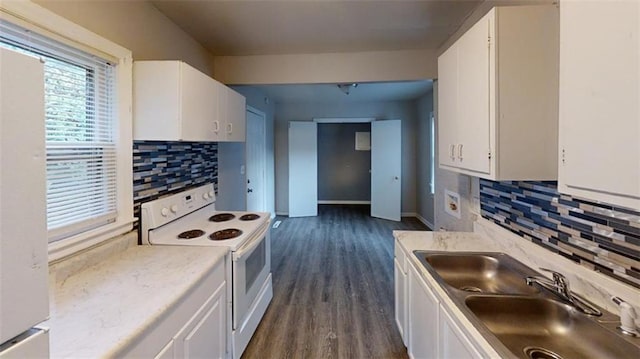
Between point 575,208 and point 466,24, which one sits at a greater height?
point 466,24

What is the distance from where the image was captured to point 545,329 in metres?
1.26

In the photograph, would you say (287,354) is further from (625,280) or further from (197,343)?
(625,280)

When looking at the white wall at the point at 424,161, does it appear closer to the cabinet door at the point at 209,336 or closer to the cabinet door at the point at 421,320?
the cabinet door at the point at 421,320

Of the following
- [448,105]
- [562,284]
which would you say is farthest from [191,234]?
[562,284]

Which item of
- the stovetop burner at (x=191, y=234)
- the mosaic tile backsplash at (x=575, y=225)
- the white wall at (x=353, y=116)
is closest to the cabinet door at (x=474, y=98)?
the mosaic tile backsplash at (x=575, y=225)

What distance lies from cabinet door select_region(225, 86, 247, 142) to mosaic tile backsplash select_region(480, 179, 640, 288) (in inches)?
84.9

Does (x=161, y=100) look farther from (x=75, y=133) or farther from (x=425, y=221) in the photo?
(x=425, y=221)

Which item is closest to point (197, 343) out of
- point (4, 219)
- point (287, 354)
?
point (287, 354)

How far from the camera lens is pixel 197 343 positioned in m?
1.48

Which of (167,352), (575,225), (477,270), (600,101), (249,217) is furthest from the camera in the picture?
(249,217)

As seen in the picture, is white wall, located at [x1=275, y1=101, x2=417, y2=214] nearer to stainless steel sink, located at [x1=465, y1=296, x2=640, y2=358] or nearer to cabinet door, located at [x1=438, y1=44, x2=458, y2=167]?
cabinet door, located at [x1=438, y1=44, x2=458, y2=167]

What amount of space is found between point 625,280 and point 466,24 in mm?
2131

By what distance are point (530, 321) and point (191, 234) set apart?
1964mm

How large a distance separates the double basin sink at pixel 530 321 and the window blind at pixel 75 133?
5.95 feet
